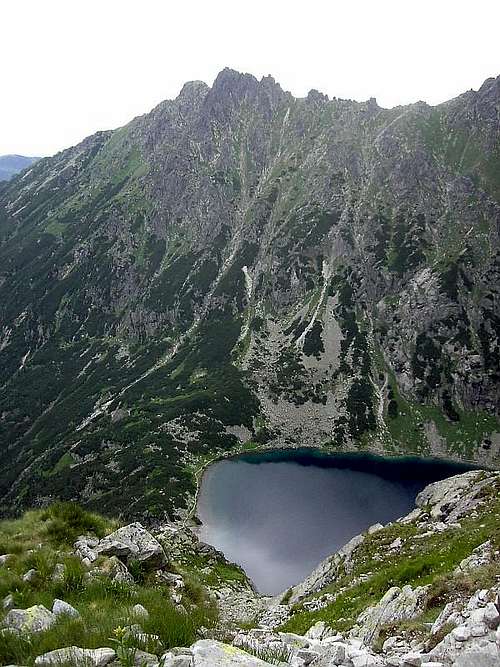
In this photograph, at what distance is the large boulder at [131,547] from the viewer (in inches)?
589

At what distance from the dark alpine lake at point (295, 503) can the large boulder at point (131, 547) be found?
55335 millimetres

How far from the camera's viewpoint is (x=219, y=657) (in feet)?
22.2

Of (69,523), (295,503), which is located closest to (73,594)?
(69,523)

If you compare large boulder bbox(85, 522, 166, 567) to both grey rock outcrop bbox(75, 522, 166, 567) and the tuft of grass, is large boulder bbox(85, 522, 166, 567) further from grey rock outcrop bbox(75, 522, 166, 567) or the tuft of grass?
the tuft of grass

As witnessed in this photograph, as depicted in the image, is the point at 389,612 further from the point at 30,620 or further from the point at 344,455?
the point at 344,455

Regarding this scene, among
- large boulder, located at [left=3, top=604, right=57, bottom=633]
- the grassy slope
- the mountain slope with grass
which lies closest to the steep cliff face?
the mountain slope with grass

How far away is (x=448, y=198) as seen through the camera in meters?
185

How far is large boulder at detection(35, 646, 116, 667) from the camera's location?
6.25 metres

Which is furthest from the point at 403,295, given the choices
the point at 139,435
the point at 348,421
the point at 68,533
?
the point at 68,533

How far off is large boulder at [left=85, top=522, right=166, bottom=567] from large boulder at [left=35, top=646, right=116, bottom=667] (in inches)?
304

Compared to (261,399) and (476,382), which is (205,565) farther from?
(476,382)

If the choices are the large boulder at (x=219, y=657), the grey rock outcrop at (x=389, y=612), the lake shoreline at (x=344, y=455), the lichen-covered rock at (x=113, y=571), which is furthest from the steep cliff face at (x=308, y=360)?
the large boulder at (x=219, y=657)

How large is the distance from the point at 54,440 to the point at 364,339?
106m

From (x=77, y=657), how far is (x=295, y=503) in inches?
3759
